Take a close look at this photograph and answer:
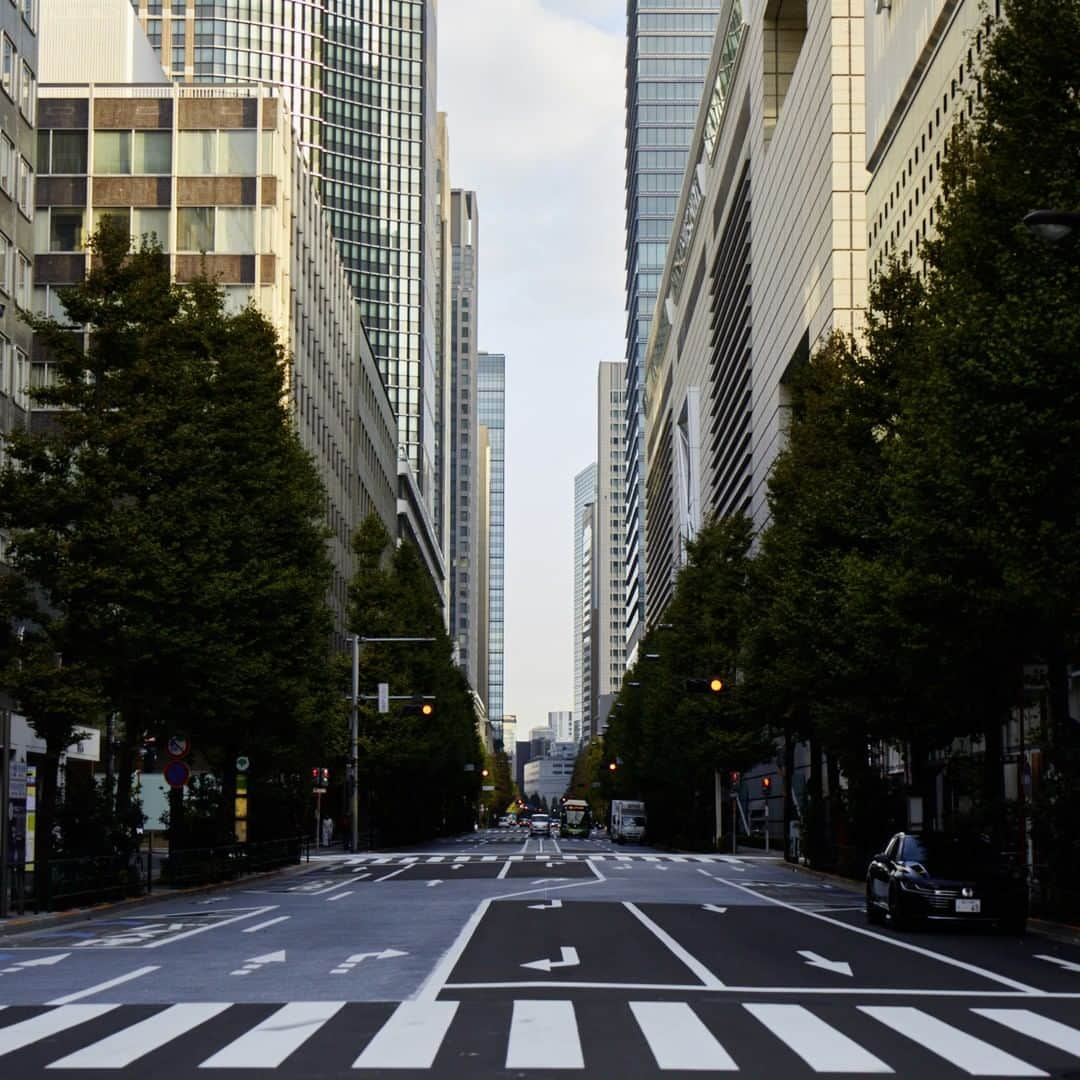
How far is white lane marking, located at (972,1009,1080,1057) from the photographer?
13.0m

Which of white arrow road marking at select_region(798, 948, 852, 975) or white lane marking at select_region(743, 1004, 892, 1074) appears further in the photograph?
white arrow road marking at select_region(798, 948, 852, 975)

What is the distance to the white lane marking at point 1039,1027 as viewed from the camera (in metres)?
13.0

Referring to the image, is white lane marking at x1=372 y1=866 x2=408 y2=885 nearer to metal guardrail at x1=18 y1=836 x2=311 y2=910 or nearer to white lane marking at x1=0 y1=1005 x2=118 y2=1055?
metal guardrail at x1=18 y1=836 x2=311 y2=910

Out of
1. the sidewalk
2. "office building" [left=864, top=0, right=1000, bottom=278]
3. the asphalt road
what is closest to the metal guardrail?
the sidewalk

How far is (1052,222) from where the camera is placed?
1755 centimetres

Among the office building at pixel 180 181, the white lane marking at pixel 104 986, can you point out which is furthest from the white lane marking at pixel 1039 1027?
the office building at pixel 180 181

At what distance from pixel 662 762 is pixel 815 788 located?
27921mm

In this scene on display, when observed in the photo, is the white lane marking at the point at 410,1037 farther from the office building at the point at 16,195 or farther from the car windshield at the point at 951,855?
the office building at the point at 16,195

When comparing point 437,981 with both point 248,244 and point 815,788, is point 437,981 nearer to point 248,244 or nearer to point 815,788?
point 815,788

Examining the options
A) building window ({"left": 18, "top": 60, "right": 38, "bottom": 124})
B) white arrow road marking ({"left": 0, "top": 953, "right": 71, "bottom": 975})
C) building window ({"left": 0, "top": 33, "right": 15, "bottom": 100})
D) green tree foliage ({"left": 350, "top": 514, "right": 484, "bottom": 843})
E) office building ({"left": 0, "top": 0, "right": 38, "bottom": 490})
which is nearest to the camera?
white arrow road marking ({"left": 0, "top": 953, "right": 71, "bottom": 975})

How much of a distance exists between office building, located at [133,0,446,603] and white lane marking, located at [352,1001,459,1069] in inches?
5953

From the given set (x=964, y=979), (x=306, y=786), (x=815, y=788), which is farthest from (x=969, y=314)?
(x=306, y=786)

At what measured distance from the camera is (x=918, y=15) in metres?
60.0

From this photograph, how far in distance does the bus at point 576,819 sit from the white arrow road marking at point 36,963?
98102 millimetres
